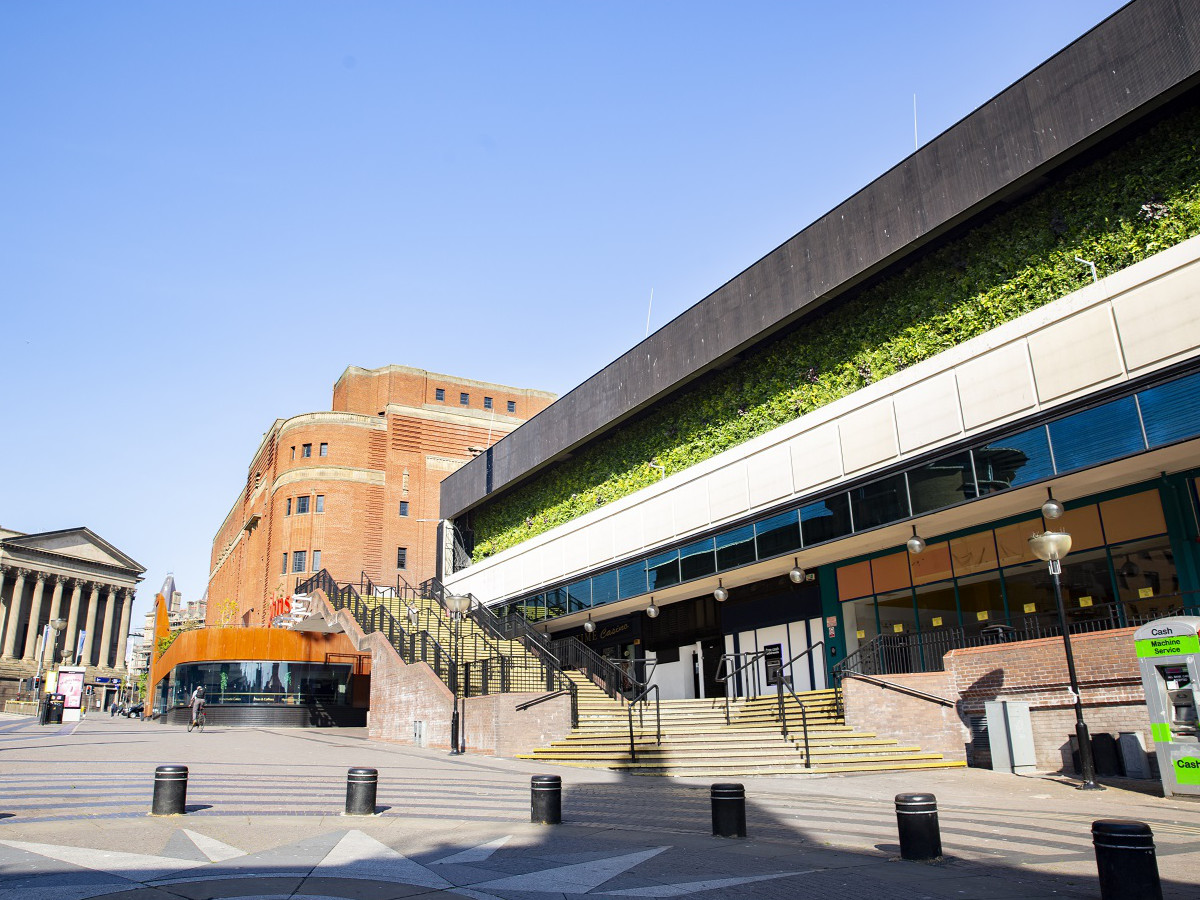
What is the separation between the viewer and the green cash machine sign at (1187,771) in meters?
11.9

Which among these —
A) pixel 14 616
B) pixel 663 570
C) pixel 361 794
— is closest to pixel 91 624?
pixel 14 616

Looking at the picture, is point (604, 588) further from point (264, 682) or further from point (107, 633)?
point (107, 633)

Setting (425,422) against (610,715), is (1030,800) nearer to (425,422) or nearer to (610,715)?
(610,715)

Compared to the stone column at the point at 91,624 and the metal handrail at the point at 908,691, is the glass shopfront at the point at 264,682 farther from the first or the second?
the stone column at the point at 91,624

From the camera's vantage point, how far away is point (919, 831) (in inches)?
326

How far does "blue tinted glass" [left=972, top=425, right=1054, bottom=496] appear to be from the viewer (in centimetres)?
1650

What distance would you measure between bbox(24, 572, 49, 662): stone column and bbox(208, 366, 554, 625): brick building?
171ft

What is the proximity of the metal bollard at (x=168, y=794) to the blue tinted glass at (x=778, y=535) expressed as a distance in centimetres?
1480

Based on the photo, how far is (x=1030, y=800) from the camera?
42.0 feet

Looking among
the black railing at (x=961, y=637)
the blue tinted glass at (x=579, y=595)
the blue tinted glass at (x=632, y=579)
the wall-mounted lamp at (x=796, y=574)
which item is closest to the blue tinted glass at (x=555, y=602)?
the blue tinted glass at (x=579, y=595)

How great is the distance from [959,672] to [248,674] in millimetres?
30916

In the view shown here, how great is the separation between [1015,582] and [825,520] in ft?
14.0

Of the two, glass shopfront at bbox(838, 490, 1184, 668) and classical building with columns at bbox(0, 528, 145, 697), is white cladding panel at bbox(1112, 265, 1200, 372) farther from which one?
classical building with columns at bbox(0, 528, 145, 697)

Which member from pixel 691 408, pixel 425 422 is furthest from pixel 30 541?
pixel 691 408
